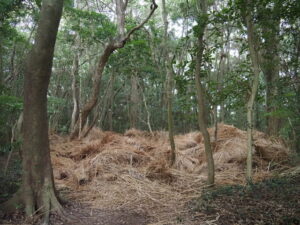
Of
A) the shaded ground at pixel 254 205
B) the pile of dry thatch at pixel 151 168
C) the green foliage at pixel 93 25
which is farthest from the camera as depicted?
the green foliage at pixel 93 25

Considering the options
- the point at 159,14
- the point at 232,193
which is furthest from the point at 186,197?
the point at 159,14

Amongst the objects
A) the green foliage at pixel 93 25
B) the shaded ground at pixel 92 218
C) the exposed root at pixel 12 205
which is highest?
the green foliage at pixel 93 25

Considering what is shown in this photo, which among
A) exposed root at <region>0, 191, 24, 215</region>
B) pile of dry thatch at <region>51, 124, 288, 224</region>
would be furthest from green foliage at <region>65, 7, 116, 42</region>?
exposed root at <region>0, 191, 24, 215</region>

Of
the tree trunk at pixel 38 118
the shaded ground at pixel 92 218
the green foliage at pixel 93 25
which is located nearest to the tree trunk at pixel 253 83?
the shaded ground at pixel 92 218

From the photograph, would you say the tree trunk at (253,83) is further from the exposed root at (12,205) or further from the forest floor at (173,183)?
the exposed root at (12,205)

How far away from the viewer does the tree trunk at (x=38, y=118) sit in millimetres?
3947

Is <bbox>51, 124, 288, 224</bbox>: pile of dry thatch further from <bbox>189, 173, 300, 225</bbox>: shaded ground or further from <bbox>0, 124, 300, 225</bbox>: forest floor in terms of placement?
<bbox>189, 173, 300, 225</bbox>: shaded ground

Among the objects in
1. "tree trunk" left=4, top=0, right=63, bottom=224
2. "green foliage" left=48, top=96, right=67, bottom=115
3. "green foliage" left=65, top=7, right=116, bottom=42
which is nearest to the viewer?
"tree trunk" left=4, top=0, right=63, bottom=224

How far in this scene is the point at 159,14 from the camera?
17.1 metres

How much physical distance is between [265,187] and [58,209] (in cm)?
342

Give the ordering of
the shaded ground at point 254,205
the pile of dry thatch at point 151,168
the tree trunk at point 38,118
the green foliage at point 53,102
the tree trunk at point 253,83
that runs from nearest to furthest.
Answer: the shaded ground at point 254,205 → the tree trunk at point 38,118 → the tree trunk at point 253,83 → the pile of dry thatch at point 151,168 → the green foliage at point 53,102

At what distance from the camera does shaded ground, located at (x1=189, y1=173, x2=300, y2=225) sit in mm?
3434

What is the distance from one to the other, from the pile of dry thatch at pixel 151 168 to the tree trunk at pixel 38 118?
121 cm

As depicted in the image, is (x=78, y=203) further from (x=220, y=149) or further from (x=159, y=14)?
(x=159, y=14)
